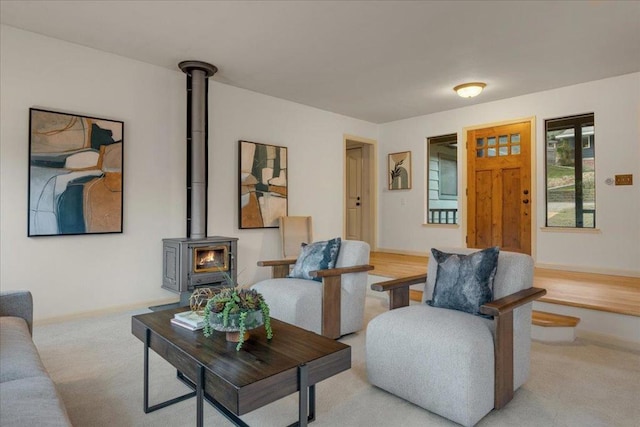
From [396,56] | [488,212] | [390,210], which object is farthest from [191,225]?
[488,212]

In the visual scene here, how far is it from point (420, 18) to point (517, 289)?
2.32 m

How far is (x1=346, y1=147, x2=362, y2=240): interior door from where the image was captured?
740cm

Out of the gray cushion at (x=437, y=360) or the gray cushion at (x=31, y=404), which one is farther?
the gray cushion at (x=437, y=360)

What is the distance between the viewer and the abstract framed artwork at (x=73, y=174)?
3.40 meters

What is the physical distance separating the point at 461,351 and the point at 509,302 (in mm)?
379

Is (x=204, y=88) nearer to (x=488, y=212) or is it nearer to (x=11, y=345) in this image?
(x=11, y=345)

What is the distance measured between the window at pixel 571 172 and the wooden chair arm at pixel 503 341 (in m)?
3.64

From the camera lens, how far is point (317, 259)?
3154mm

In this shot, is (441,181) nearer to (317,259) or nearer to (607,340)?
(607,340)

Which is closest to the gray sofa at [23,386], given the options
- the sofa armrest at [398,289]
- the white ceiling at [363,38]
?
the sofa armrest at [398,289]

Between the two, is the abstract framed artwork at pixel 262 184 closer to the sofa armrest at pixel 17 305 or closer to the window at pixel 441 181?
the window at pixel 441 181

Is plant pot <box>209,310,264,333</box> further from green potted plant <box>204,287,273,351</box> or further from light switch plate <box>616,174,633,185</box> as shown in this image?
light switch plate <box>616,174,633,185</box>

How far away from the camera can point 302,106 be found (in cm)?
573

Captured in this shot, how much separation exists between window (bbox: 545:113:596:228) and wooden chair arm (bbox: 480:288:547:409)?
3.64m
